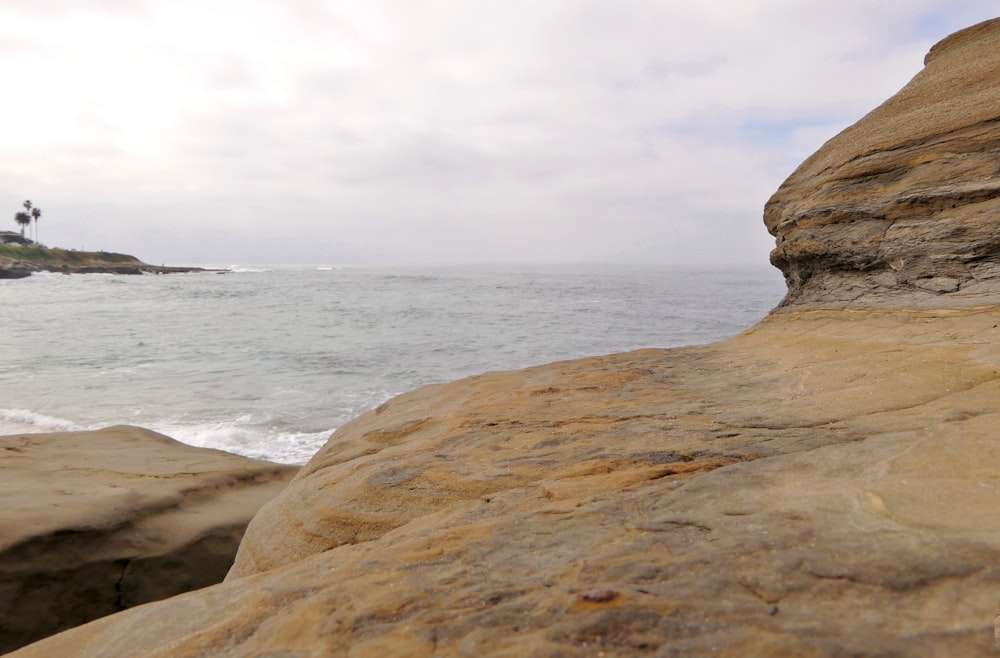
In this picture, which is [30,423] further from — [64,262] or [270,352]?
[64,262]

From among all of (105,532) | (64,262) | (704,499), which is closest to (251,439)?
(105,532)

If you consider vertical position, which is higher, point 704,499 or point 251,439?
point 704,499

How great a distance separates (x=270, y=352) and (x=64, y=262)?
77.2 m

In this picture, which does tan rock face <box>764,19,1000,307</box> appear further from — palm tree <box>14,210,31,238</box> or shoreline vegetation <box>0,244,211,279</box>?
palm tree <box>14,210,31,238</box>

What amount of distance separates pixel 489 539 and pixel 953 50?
319 inches

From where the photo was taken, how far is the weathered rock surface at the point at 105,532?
14.6 ft

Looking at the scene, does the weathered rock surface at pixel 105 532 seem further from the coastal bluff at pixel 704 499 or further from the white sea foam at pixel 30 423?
the white sea foam at pixel 30 423

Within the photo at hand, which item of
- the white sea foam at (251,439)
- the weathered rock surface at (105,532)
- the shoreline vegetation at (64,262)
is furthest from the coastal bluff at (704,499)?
the shoreline vegetation at (64,262)

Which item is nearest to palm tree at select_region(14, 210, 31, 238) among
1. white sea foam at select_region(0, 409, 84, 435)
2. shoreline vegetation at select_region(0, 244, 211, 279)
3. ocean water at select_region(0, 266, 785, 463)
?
shoreline vegetation at select_region(0, 244, 211, 279)

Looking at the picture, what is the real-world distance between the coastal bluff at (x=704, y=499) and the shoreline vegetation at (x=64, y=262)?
7549cm

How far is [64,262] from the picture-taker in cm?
7662

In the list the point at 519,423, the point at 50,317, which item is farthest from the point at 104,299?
the point at 519,423

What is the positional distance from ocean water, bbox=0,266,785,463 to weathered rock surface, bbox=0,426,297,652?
2409 mm

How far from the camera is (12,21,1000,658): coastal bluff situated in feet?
5.62
